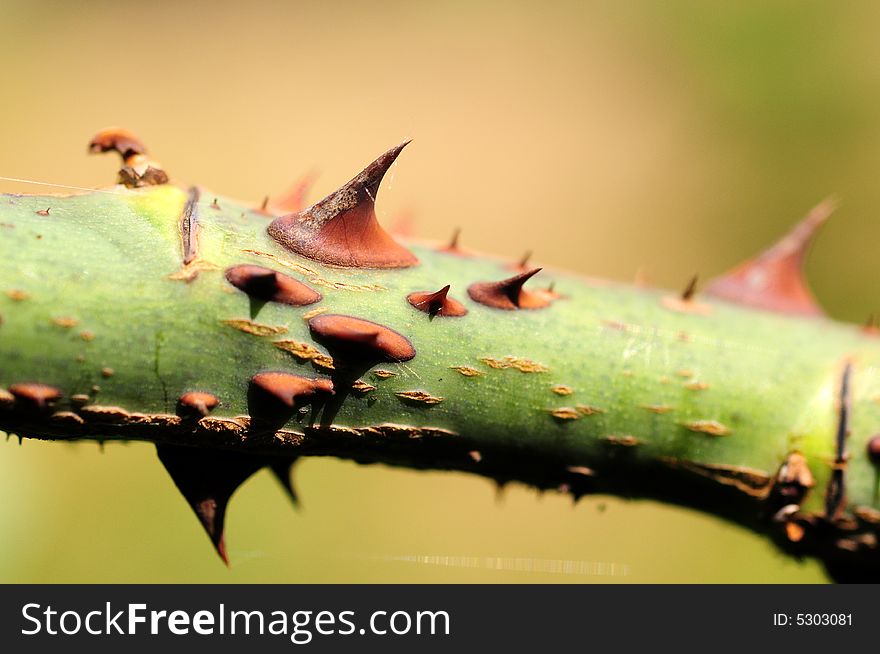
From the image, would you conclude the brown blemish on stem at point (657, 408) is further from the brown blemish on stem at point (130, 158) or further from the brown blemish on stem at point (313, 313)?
the brown blemish on stem at point (130, 158)

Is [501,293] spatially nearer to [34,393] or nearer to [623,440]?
[623,440]

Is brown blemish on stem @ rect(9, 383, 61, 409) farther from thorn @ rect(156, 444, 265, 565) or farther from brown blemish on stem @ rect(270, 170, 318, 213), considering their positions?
brown blemish on stem @ rect(270, 170, 318, 213)

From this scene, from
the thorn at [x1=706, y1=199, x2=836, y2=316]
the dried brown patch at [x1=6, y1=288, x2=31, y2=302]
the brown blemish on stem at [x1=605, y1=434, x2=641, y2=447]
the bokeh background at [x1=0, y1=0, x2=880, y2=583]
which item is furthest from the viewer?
the bokeh background at [x1=0, y1=0, x2=880, y2=583]

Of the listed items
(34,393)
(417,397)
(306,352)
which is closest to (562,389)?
(417,397)

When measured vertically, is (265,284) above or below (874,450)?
above

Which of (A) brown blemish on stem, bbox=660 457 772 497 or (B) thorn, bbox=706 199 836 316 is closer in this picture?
(A) brown blemish on stem, bbox=660 457 772 497

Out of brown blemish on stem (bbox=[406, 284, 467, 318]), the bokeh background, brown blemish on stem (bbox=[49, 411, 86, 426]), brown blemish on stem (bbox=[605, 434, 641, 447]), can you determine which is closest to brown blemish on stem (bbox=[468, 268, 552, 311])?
brown blemish on stem (bbox=[406, 284, 467, 318])

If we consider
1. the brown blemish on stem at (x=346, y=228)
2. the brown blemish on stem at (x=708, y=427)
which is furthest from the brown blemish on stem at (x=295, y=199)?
the brown blemish on stem at (x=708, y=427)
